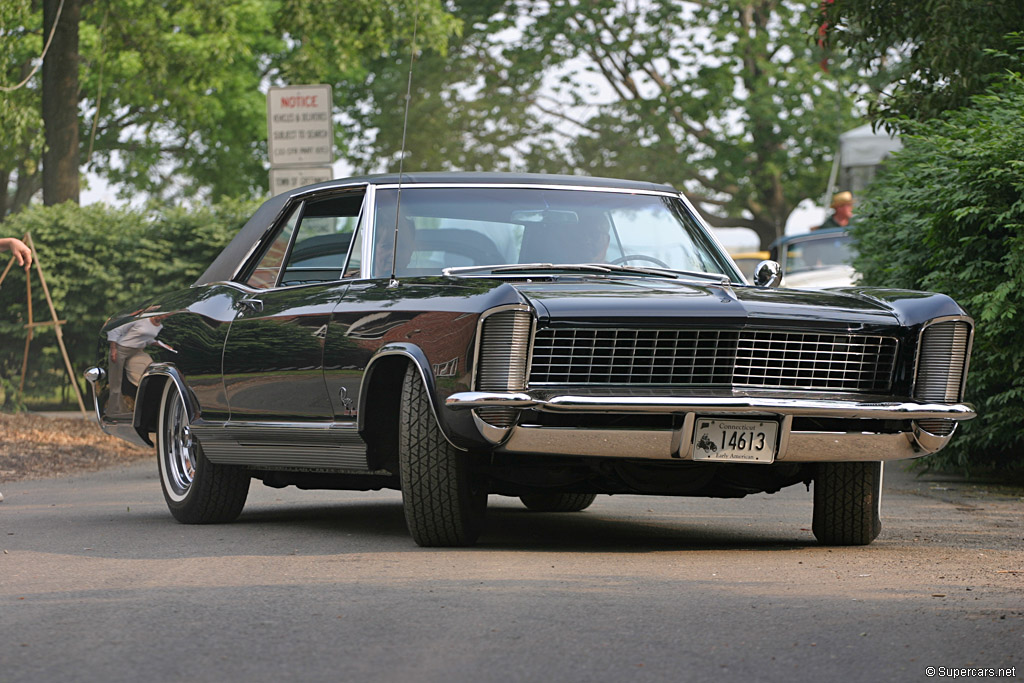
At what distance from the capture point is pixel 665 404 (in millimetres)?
5977

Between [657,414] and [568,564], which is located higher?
[657,414]

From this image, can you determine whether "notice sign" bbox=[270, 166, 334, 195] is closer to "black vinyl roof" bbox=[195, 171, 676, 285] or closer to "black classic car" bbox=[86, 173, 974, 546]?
"black vinyl roof" bbox=[195, 171, 676, 285]

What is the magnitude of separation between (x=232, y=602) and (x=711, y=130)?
39555mm

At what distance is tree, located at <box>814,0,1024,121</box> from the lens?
12.5 m

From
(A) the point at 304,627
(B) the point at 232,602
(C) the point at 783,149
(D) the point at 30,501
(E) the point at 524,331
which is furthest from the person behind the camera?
(C) the point at 783,149

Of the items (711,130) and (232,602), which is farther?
(711,130)

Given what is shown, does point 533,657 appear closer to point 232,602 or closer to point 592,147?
point 232,602

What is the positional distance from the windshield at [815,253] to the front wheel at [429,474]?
14740 millimetres

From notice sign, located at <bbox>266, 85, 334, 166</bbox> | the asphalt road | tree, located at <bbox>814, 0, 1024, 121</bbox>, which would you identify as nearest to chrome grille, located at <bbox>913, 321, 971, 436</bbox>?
the asphalt road

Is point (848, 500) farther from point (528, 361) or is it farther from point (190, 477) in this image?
point (190, 477)

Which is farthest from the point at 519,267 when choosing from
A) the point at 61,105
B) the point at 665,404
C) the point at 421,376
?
the point at 61,105

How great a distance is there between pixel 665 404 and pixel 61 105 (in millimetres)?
15853

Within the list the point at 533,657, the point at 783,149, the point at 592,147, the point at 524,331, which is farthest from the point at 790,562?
the point at 592,147

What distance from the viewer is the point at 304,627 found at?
4.75 metres
